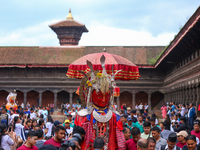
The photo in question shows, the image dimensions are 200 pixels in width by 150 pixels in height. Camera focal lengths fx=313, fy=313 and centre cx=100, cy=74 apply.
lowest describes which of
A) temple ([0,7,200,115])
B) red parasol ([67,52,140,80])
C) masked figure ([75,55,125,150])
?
masked figure ([75,55,125,150])

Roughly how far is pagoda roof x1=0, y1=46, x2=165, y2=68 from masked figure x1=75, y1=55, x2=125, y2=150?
73.9 feet

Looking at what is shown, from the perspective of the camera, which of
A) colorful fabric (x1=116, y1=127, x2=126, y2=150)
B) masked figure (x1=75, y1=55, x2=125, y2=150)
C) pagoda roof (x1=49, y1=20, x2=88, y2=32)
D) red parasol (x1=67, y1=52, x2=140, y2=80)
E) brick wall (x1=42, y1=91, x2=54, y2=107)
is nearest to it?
colorful fabric (x1=116, y1=127, x2=126, y2=150)

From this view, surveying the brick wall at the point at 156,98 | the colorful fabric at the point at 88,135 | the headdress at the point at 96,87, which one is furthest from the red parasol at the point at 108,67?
the brick wall at the point at 156,98

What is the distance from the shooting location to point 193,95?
15.7 m

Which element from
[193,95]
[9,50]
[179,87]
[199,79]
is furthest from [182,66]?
[9,50]

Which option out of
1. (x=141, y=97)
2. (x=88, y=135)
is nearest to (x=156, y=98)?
(x=141, y=97)

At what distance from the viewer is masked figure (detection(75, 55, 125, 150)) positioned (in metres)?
6.43

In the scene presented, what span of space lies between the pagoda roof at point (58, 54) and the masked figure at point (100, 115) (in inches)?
887

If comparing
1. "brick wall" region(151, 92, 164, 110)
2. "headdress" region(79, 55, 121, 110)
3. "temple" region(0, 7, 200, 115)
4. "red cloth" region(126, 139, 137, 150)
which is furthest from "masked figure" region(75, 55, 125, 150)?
"brick wall" region(151, 92, 164, 110)

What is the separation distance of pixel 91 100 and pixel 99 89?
1.01 ft

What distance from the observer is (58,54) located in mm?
32250

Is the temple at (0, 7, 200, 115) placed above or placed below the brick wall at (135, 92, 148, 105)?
above

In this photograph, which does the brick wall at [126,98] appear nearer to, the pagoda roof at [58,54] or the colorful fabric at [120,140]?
the pagoda roof at [58,54]

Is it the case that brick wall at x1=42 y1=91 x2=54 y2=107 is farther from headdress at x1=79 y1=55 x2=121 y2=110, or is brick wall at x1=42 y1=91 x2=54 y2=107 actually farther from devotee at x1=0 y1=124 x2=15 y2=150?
headdress at x1=79 y1=55 x2=121 y2=110
